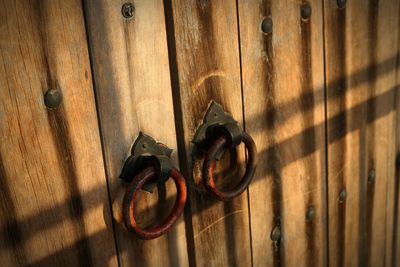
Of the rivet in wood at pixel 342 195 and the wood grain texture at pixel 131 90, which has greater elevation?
the wood grain texture at pixel 131 90

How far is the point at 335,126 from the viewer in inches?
42.0

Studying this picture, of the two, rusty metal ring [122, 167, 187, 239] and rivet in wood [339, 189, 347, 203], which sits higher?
rusty metal ring [122, 167, 187, 239]

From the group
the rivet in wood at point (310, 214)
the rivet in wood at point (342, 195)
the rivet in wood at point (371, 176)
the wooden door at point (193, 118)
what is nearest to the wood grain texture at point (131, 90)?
the wooden door at point (193, 118)

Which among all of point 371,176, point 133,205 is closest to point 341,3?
point 371,176

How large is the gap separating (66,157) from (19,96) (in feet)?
0.40

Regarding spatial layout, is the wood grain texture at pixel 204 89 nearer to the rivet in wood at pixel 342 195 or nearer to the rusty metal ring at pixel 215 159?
the rusty metal ring at pixel 215 159

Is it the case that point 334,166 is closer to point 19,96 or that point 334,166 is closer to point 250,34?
point 250,34

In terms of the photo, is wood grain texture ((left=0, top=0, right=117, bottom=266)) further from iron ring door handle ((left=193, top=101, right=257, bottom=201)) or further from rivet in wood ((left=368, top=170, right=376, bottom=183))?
rivet in wood ((left=368, top=170, right=376, bottom=183))

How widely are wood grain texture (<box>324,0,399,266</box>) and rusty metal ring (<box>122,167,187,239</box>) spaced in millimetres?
493

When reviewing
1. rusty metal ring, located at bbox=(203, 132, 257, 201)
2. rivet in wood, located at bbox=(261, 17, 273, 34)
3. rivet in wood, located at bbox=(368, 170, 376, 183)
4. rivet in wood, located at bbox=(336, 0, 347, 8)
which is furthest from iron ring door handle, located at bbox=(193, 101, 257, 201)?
rivet in wood, located at bbox=(368, 170, 376, 183)

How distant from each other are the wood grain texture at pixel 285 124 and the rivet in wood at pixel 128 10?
0.76 ft

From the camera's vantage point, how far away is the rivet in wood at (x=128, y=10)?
67 centimetres

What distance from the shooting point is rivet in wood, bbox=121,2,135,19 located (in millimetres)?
667

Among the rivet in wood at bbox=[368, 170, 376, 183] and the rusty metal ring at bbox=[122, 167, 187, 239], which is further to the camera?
the rivet in wood at bbox=[368, 170, 376, 183]
